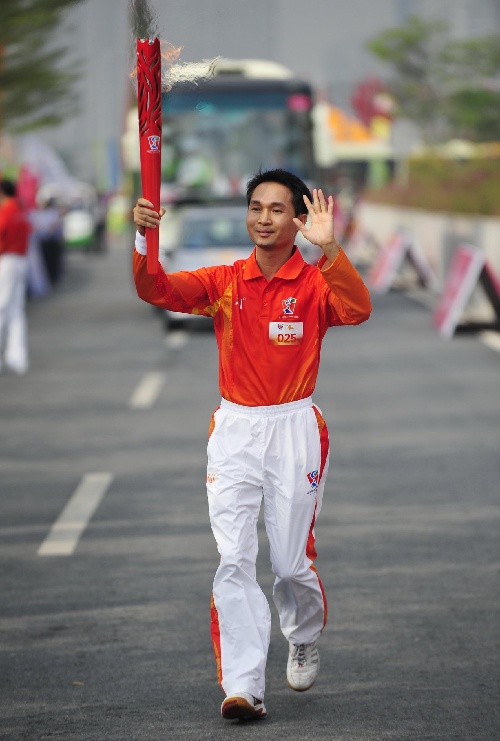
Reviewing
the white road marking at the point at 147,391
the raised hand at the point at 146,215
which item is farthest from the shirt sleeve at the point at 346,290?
the white road marking at the point at 147,391

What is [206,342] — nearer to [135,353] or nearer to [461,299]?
Answer: [135,353]

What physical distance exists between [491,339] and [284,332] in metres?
13.0

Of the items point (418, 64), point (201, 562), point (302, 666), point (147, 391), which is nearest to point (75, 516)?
point (201, 562)

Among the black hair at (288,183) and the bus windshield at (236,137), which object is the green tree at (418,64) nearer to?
the bus windshield at (236,137)

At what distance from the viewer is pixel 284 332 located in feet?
17.3

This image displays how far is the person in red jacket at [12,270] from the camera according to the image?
16328mm

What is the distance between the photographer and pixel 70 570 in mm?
7477

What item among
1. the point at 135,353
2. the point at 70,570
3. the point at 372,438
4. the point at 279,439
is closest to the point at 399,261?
the point at 135,353

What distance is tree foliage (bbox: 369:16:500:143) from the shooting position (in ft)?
161

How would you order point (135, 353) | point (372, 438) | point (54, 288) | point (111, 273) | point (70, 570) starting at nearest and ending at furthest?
point (70, 570) → point (372, 438) → point (135, 353) → point (54, 288) → point (111, 273)

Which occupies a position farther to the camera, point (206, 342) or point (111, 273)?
point (111, 273)

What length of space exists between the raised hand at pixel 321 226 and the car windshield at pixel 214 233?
1547 centimetres

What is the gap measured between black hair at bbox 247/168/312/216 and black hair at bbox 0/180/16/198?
1132 centimetres

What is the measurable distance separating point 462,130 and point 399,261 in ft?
83.7
